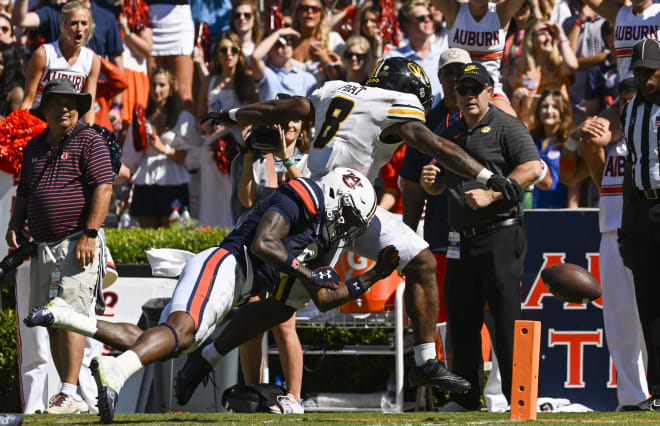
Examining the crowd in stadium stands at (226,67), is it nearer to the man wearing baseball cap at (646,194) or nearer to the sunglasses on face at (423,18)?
the sunglasses on face at (423,18)

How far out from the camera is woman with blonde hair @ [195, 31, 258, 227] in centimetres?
1073

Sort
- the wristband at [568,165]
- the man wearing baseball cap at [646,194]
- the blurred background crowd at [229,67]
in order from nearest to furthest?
the man wearing baseball cap at [646,194] → the wristband at [568,165] → the blurred background crowd at [229,67]

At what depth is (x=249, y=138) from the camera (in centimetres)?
713

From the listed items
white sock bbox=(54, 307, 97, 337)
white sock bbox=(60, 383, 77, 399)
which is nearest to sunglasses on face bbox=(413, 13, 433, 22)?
white sock bbox=(60, 383, 77, 399)

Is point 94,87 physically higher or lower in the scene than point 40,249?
higher

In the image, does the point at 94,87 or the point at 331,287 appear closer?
the point at 331,287

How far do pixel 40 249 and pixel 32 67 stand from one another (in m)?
2.28

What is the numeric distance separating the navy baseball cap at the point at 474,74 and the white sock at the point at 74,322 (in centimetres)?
290

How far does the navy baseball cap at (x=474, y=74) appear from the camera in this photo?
284 inches

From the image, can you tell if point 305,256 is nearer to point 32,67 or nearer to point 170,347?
point 170,347

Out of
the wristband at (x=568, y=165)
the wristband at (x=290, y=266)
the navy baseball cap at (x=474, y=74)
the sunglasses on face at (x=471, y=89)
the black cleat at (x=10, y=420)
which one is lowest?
the black cleat at (x=10, y=420)

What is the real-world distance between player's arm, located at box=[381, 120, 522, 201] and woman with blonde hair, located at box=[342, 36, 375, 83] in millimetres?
4180

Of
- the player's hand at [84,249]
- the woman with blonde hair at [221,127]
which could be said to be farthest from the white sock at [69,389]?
the woman with blonde hair at [221,127]

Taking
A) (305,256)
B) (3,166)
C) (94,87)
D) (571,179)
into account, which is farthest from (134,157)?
(305,256)
